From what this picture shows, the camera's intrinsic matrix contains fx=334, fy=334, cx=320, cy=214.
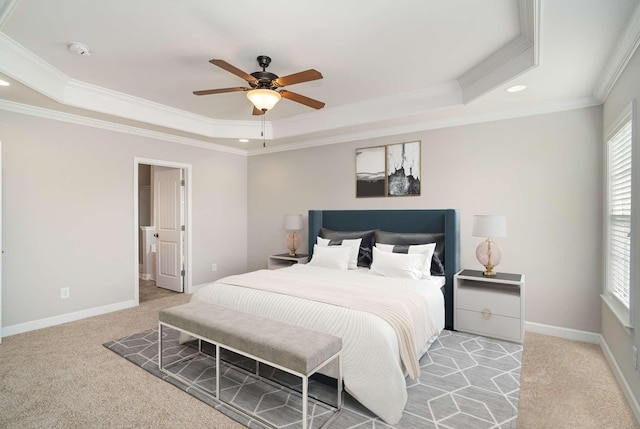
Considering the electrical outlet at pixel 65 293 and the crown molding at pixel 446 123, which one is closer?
the crown molding at pixel 446 123

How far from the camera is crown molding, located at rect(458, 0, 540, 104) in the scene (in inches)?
89.0

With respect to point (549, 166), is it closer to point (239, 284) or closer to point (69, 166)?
point (239, 284)

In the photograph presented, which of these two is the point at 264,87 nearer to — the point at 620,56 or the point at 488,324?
the point at 620,56

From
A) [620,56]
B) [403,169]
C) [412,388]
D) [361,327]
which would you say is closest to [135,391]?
[361,327]

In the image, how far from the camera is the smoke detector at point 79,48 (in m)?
2.78

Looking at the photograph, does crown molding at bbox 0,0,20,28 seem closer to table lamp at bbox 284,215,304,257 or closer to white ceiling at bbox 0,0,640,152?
white ceiling at bbox 0,0,640,152

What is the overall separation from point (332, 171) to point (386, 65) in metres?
2.13

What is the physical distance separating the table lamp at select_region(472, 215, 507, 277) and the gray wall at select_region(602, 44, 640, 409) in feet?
3.26

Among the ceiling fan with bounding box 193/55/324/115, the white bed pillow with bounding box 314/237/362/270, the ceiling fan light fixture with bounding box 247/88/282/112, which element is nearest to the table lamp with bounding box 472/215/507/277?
the white bed pillow with bounding box 314/237/362/270

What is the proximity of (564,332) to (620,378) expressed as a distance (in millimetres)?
995

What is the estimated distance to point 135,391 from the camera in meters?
2.47

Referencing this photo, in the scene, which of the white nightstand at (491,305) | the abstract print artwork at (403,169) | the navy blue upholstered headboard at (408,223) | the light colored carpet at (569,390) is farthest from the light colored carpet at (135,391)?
the abstract print artwork at (403,169)

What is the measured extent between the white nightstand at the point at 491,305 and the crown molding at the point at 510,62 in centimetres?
190

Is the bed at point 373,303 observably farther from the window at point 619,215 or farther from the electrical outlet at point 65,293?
the electrical outlet at point 65,293
